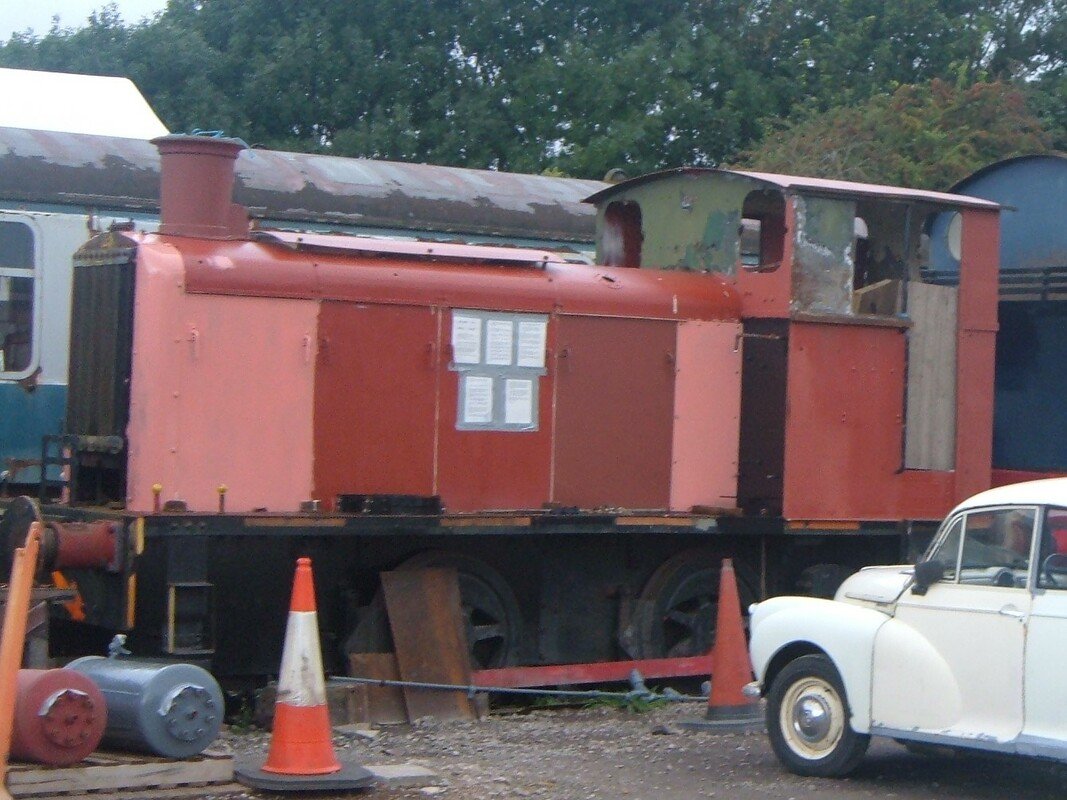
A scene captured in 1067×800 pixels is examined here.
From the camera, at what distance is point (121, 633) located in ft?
28.7

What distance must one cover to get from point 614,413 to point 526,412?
2.24 ft

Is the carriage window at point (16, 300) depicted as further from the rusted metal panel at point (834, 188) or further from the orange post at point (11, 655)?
the orange post at point (11, 655)

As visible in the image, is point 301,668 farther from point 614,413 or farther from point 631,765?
point 614,413

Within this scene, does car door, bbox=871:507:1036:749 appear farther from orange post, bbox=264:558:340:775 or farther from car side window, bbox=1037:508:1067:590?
orange post, bbox=264:558:340:775

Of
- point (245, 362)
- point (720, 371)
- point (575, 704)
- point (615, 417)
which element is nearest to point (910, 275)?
point (720, 371)

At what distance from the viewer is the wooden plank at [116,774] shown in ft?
20.7

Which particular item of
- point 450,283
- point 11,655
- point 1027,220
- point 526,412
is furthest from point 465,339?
point 1027,220

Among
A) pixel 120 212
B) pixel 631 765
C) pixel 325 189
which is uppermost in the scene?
pixel 325 189

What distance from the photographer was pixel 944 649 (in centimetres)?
716

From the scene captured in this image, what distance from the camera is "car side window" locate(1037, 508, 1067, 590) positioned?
6801mm

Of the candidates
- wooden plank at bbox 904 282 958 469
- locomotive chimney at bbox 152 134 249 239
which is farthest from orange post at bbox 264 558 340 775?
wooden plank at bbox 904 282 958 469

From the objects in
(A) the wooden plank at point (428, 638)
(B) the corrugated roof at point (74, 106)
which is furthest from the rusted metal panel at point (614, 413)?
(B) the corrugated roof at point (74, 106)

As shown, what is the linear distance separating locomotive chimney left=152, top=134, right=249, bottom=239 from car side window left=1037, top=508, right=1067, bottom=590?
5.01m

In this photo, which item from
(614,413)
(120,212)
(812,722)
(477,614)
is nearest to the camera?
(812,722)
